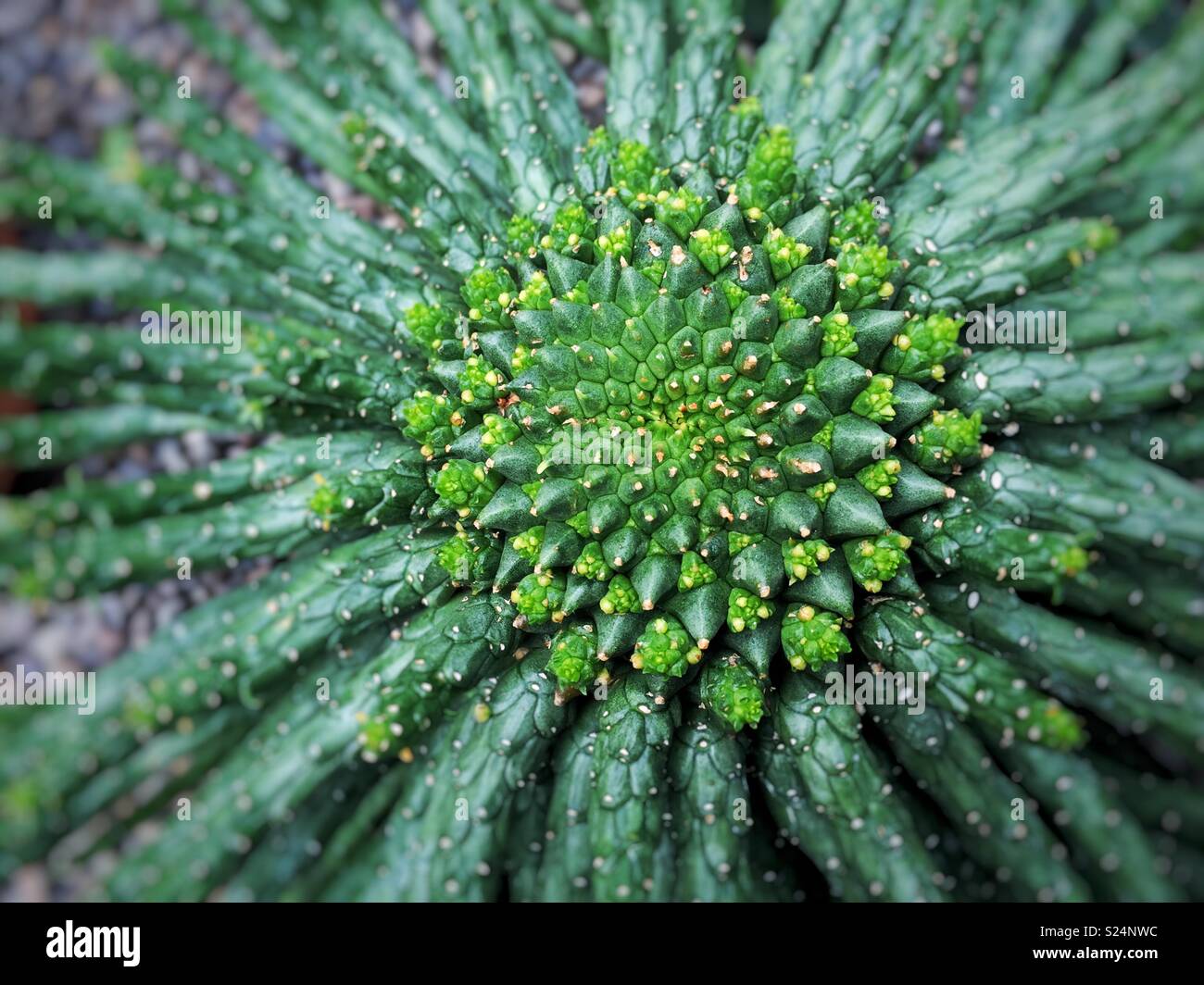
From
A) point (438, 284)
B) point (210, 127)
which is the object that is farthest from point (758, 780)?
point (210, 127)

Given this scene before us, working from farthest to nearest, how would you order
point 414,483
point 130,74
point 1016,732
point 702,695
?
point 130,74, point 414,483, point 702,695, point 1016,732

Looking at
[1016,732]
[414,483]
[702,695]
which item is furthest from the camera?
[414,483]

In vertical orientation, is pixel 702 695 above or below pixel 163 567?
below

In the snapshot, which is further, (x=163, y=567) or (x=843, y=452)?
(x=163, y=567)

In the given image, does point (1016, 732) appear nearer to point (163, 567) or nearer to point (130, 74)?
point (163, 567)
